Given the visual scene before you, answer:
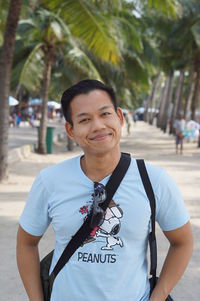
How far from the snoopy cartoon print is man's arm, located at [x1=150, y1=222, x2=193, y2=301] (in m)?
0.24

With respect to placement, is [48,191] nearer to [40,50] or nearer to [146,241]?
[146,241]

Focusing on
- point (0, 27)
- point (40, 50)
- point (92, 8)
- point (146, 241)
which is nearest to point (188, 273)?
point (146, 241)

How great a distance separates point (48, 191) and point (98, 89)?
0.44 m

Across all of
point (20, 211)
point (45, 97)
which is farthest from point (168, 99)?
point (20, 211)

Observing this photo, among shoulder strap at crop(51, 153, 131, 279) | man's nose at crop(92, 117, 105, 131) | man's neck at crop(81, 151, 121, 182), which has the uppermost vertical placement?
man's nose at crop(92, 117, 105, 131)

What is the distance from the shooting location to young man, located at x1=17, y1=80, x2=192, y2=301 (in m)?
1.89

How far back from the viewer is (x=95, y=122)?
6.49ft

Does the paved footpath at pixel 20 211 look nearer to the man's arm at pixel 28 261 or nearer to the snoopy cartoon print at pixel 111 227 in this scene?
the man's arm at pixel 28 261

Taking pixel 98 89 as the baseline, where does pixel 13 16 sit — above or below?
above

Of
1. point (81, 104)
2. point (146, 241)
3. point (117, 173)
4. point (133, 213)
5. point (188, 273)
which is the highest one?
point (81, 104)

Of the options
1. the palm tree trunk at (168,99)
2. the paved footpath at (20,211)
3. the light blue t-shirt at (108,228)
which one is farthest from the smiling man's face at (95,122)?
the palm tree trunk at (168,99)

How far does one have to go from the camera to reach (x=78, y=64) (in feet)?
56.4

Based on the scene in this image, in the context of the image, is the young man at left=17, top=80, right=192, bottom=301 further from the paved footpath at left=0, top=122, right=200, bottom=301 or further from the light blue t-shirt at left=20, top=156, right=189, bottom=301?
the paved footpath at left=0, top=122, right=200, bottom=301

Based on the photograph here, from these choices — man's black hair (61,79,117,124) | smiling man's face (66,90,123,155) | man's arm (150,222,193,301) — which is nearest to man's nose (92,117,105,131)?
smiling man's face (66,90,123,155)
